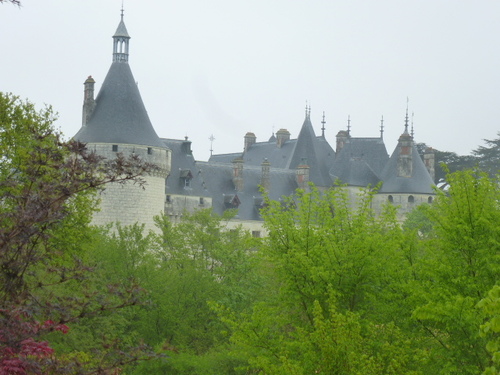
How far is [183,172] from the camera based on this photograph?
190ft

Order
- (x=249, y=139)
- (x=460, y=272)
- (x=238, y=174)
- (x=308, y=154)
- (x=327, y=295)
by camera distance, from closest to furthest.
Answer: (x=460, y=272) < (x=327, y=295) < (x=238, y=174) < (x=308, y=154) < (x=249, y=139)

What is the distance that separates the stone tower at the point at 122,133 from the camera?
4794 cm

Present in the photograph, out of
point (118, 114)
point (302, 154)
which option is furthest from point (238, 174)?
point (118, 114)

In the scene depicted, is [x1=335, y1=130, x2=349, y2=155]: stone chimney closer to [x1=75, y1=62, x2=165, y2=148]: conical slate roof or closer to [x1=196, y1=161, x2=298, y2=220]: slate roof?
[x1=196, y1=161, x2=298, y2=220]: slate roof

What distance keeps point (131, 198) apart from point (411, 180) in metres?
23.2

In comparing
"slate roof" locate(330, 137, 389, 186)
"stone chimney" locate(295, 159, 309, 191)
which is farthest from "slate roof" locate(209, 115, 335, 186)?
"slate roof" locate(330, 137, 389, 186)

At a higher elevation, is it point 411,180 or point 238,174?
point 411,180

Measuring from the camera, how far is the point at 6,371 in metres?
8.38

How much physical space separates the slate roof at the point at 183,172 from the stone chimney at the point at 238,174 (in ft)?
11.5

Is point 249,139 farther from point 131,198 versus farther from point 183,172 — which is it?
point 131,198

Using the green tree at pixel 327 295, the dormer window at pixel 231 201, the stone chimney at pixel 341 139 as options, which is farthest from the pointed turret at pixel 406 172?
the green tree at pixel 327 295

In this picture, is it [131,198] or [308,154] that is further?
[308,154]

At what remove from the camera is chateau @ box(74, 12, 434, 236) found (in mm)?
49031

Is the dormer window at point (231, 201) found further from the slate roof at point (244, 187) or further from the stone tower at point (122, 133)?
the stone tower at point (122, 133)
